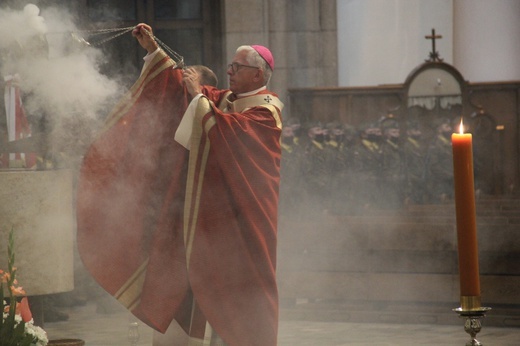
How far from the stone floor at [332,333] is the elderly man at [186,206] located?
2.40 m

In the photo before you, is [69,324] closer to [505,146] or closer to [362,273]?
[362,273]

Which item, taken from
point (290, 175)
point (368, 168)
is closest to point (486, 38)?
point (368, 168)

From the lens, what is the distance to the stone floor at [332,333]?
7184 mm

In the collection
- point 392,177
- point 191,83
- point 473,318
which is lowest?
point 473,318

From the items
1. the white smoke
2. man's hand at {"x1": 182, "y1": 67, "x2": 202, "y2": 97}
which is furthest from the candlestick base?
the white smoke

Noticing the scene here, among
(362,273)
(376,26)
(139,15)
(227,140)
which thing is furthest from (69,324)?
(376,26)

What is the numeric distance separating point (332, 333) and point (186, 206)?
317 cm

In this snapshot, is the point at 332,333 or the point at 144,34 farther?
the point at 332,333

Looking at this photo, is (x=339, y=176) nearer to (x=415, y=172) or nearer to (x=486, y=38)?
(x=415, y=172)

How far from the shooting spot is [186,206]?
186 inches

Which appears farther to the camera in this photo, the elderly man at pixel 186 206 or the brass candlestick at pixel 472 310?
the elderly man at pixel 186 206

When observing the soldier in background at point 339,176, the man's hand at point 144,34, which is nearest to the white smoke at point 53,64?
the man's hand at point 144,34

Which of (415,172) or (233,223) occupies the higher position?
(415,172)

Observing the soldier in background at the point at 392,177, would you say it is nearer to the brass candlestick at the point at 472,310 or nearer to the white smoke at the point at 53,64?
the white smoke at the point at 53,64
